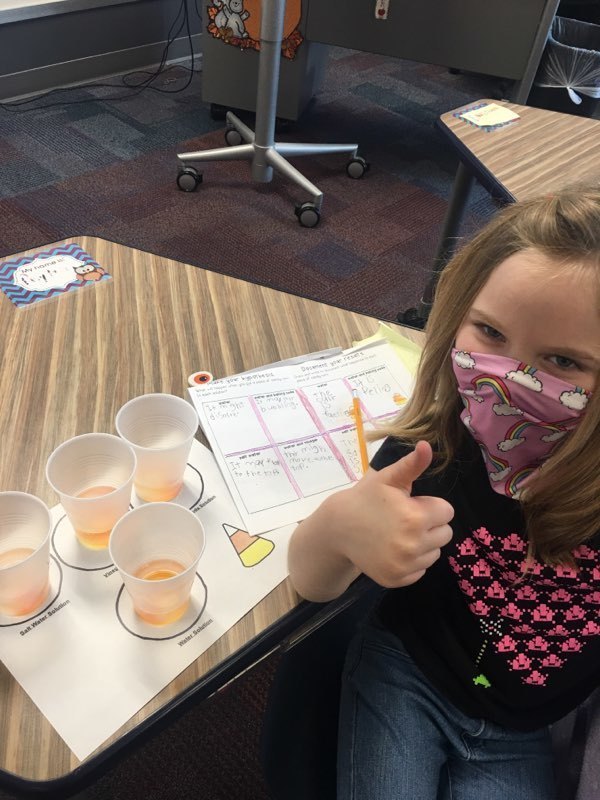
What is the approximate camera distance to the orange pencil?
82cm

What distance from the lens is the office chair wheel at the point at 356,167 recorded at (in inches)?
112

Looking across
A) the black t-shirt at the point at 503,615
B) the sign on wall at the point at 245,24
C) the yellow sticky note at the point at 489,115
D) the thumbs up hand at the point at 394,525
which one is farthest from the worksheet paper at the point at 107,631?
the sign on wall at the point at 245,24

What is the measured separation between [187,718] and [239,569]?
74 cm

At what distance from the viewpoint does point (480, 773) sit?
2.55ft

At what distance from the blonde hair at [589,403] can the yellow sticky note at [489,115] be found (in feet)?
3.16

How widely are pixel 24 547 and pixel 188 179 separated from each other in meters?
2.22

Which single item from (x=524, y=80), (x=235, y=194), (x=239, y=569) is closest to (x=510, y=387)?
(x=239, y=569)

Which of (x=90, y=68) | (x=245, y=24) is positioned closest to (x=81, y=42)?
(x=90, y=68)

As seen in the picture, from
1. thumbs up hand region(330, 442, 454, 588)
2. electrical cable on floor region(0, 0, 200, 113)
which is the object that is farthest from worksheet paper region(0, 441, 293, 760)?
electrical cable on floor region(0, 0, 200, 113)

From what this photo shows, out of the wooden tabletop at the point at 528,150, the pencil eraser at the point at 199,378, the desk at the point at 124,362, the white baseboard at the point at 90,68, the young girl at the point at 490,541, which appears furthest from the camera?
the white baseboard at the point at 90,68

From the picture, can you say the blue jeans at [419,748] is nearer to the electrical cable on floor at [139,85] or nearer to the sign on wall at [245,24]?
the sign on wall at [245,24]

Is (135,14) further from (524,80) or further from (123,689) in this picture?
(123,689)

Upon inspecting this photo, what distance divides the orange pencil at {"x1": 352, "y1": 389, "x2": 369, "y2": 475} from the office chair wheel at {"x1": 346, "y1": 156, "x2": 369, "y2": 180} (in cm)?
219

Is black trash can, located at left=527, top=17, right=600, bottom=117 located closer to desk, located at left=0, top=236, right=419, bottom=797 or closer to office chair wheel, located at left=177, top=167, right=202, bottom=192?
office chair wheel, located at left=177, top=167, right=202, bottom=192
